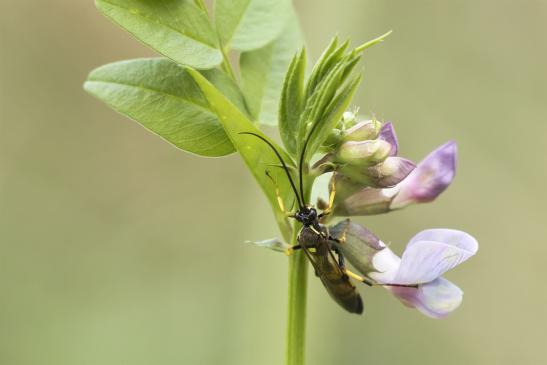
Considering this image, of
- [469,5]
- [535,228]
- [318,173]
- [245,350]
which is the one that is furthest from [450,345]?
[318,173]

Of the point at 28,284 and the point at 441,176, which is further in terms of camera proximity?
the point at 28,284

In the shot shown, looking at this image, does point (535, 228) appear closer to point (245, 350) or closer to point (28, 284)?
point (245, 350)

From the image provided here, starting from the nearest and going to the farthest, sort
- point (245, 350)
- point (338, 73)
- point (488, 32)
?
point (338, 73) < point (245, 350) < point (488, 32)

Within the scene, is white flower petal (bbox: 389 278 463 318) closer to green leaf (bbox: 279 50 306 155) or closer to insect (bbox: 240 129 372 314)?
insect (bbox: 240 129 372 314)

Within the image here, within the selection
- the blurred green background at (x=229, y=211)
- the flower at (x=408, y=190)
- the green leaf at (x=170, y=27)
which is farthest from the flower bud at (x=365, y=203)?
the blurred green background at (x=229, y=211)

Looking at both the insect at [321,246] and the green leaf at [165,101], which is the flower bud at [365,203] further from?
the green leaf at [165,101]

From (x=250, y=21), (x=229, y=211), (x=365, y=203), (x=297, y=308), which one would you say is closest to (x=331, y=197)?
(x=365, y=203)

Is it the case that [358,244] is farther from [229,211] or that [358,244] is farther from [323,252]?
[229,211]
